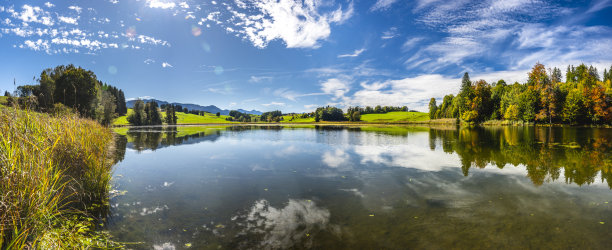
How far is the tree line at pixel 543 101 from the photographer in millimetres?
58625

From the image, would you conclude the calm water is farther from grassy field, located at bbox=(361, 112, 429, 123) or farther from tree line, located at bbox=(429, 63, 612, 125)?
grassy field, located at bbox=(361, 112, 429, 123)

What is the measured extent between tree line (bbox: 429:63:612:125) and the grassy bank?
92907mm

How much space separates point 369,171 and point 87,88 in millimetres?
61023

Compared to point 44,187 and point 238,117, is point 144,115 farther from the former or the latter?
point 44,187

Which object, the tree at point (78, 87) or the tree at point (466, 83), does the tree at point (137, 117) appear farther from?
the tree at point (466, 83)

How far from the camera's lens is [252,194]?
32.2 ft

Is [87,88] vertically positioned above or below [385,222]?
above

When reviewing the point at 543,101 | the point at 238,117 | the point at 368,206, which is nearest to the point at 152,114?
the point at 238,117

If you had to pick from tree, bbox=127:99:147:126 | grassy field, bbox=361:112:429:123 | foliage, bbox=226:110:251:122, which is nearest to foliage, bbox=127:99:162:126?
tree, bbox=127:99:147:126

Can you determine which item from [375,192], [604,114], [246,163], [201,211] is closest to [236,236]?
[201,211]

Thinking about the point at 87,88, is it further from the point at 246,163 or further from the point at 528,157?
the point at 528,157

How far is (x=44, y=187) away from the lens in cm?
473

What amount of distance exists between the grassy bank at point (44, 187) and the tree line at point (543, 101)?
92907 millimetres

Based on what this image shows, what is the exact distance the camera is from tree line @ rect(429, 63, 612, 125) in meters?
58.6
